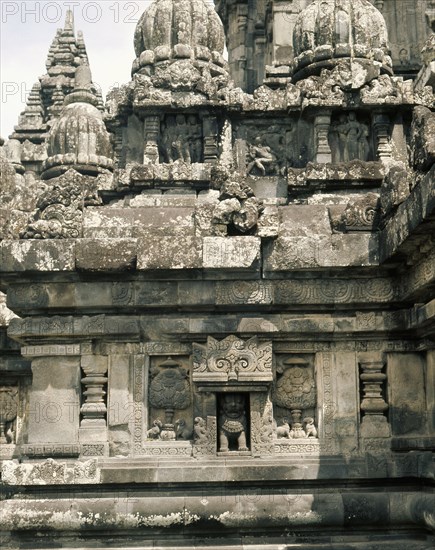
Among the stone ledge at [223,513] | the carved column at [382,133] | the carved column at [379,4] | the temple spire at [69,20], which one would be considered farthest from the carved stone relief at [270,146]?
the temple spire at [69,20]

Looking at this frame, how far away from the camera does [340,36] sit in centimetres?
1193

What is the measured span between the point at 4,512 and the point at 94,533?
0.89m

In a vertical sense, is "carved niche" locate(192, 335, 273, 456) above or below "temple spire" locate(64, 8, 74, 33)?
below

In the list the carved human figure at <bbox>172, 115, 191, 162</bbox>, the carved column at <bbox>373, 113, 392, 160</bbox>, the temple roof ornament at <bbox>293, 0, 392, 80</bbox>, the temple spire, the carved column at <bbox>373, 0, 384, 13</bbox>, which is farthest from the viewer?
the temple spire

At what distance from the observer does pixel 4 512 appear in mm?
8805

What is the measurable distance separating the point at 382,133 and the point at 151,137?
118 inches

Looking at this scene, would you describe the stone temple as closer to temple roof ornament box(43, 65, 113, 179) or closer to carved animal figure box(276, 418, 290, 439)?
carved animal figure box(276, 418, 290, 439)

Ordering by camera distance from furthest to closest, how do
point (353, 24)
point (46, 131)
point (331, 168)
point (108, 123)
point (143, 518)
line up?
point (46, 131), point (108, 123), point (353, 24), point (331, 168), point (143, 518)

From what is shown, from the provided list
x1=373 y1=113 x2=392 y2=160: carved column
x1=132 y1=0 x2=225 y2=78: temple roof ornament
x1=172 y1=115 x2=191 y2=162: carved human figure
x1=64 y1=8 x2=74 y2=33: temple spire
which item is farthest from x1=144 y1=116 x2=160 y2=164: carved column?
x1=64 y1=8 x2=74 y2=33: temple spire

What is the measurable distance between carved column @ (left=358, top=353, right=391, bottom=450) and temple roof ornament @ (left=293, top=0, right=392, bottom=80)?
445 cm

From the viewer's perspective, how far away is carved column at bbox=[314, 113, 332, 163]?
37.3ft

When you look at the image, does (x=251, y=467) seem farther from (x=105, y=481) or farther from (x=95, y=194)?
(x=95, y=194)

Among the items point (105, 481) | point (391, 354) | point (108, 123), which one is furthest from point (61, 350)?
point (108, 123)

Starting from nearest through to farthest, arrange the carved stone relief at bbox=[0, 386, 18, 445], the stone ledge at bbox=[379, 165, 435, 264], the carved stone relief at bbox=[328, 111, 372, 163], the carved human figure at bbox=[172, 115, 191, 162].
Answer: the stone ledge at bbox=[379, 165, 435, 264] → the carved stone relief at bbox=[0, 386, 18, 445] → the carved stone relief at bbox=[328, 111, 372, 163] → the carved human figure at bbox=[172, 115, 191, 162]
